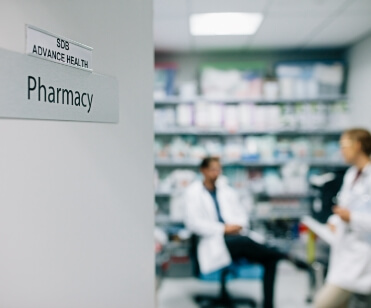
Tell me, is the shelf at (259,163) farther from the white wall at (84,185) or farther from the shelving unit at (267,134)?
the white wall at (84,185)

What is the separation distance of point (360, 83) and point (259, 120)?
1.21 metres

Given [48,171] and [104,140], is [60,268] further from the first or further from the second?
[104,140]

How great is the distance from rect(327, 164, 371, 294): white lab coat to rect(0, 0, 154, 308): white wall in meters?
1.76

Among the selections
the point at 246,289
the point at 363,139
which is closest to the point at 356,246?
the point at 363,139

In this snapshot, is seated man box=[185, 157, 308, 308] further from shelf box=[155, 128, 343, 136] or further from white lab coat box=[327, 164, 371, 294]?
shelf box=[155, 128, 343, 136]

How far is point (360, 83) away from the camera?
15.2ft

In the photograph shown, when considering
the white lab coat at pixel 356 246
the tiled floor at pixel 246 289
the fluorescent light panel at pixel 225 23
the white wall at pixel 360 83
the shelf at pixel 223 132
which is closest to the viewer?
the white lab coat at pixel 356 246

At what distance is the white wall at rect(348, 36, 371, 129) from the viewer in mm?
4457

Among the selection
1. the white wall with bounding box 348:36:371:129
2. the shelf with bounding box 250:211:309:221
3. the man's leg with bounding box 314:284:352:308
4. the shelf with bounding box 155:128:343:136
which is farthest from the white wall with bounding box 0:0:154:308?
the white wall with bounding box 348:36:371:129

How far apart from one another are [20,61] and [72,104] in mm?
182

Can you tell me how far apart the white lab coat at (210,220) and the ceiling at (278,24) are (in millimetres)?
1581

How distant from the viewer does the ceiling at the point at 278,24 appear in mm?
3391

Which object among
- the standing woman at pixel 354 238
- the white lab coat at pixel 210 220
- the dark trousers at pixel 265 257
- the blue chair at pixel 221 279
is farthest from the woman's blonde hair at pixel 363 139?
the blue chair at pixel 221 279

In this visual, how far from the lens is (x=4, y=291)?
2.63 ft
